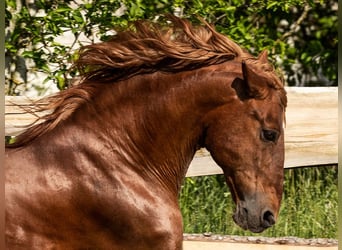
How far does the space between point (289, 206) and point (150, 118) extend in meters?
2.64

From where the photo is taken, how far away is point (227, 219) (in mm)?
6051

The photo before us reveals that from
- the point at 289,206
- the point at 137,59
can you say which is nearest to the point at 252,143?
the point at 137,59

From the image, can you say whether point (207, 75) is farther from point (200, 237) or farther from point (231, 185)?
point (200, 237)

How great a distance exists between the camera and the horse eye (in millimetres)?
3830

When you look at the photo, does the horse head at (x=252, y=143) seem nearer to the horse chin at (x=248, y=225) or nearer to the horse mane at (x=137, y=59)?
the horse chin at (x=248, y=225)

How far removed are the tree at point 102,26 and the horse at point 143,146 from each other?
6.66 ft

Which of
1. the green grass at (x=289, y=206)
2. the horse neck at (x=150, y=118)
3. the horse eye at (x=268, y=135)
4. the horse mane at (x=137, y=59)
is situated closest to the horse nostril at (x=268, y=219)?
the horse eye at (x=268, y=135)

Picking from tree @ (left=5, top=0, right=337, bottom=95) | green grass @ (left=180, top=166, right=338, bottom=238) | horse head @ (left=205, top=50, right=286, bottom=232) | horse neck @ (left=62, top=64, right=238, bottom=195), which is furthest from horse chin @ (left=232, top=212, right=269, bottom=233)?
tree @ (left=5, top=0, right=337, bottom=95)

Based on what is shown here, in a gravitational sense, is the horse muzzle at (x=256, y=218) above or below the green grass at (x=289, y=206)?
above

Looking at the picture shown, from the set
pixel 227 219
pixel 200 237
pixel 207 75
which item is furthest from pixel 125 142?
pixel 227 219

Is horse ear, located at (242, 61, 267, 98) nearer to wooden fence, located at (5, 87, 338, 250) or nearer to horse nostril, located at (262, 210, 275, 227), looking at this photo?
horse nostril, located at (262, 210, 275, 227)

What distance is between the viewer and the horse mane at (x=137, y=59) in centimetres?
394

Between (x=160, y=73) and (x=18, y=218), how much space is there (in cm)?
83

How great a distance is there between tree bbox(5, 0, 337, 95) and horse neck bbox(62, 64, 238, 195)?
6.76ft
